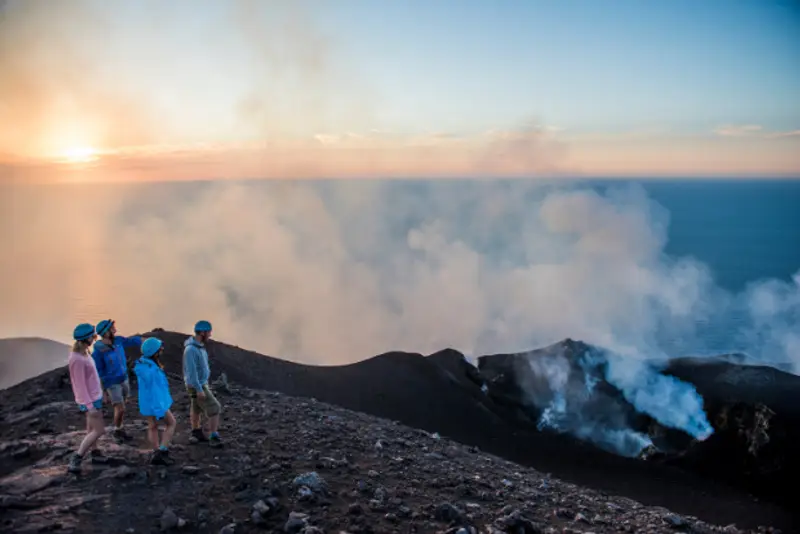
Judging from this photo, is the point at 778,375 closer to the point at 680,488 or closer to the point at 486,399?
the point at 680,488

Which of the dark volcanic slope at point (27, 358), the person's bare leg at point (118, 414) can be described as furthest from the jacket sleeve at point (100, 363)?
the dark volcanic slope at point (27, 358)

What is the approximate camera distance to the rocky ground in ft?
21.8

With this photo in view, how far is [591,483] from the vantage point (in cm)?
1841

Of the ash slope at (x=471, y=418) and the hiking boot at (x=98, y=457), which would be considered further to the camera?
the ash slope at (x=471, y=418)

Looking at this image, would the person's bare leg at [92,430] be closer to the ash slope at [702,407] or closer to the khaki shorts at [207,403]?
the khaki shorts at [207,403]

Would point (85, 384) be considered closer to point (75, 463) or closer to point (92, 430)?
point (92, 430)

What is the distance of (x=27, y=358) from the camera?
27109 mm

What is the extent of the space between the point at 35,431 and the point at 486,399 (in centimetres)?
1832

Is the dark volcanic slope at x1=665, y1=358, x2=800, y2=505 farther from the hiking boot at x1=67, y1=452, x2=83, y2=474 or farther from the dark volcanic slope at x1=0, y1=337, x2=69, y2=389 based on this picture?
the dark volcanic slope at x1=0, y1=337, x2=69, y2=389

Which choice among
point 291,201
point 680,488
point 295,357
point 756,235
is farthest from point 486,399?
point 291,201

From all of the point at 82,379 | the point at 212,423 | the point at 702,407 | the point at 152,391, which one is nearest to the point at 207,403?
the point at 212,423

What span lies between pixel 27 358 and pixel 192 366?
2452 cm

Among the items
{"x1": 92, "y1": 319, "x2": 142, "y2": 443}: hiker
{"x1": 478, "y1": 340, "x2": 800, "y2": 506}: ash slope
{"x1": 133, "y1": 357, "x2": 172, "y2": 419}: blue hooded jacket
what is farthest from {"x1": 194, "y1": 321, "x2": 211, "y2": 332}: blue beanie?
{"x1": 478, "y1": 340, "x2": 800, "y2": 506}: ash slope

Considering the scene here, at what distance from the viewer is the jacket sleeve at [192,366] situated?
8016mm
